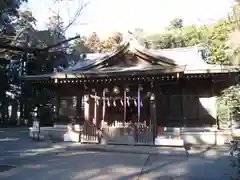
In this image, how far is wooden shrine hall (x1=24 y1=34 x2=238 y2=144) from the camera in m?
11.5

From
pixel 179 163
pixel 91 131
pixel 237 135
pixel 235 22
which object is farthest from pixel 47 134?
pixel 235 22

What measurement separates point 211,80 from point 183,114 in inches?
85.5

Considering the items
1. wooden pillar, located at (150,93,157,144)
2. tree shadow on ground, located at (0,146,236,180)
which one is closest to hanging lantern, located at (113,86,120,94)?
wooden pillar, located at (150,93,157,144)

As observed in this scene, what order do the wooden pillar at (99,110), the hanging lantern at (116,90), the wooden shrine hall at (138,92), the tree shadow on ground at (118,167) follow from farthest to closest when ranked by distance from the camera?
the wooden pillar at (99,110), the hanging lantern at (116,90), the wooden shrine hall at (138,92), the tree shadow on ground at (118,167)

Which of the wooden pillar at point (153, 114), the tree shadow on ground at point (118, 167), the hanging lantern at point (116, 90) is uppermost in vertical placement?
the hanging lantern at point (116, 90)

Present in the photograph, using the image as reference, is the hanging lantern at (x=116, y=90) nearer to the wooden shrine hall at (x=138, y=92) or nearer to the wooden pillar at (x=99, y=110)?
the wooden shrine hall at (x=138, y=92)

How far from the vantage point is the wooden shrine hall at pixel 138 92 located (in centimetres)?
1147

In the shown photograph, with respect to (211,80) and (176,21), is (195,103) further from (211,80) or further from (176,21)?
(176,21)

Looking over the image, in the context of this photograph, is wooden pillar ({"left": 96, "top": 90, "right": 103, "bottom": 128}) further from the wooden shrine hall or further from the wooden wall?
the wooden wall

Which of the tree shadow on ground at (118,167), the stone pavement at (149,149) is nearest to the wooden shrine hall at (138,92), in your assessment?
the stone pavement at (149,149)

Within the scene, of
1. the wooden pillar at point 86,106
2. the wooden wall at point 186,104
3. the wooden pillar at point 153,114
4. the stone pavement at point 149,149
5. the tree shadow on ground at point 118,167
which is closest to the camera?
the tree shadow on ground at point 118,167

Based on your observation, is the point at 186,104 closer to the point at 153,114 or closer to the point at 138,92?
the point at 153,114

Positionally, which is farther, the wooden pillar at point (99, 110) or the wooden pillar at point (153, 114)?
the wooden pillar at point (99, 110)

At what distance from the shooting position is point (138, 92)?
11883 mm
